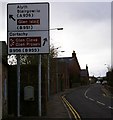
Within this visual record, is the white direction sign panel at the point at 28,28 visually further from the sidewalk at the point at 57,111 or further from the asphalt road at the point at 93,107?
the asphalt road at the point at 93,107

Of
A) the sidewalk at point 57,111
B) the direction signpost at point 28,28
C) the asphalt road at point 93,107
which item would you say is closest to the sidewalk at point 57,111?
the sidewalk at point 57,111

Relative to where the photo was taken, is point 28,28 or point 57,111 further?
point 57,111

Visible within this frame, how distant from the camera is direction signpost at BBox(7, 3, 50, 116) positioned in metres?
22.1

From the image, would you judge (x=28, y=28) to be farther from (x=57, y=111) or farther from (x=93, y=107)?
(x=93, y=107)

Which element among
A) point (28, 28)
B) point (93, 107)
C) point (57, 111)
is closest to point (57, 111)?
point (57, 111)

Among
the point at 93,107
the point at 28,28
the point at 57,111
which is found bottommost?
the point at 93,107

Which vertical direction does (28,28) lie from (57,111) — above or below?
above

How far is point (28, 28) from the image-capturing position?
22.2 meters

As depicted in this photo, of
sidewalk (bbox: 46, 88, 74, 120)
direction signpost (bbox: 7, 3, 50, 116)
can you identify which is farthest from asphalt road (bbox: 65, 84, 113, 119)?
direction signpost (bbox: 7, 3, 50, 116)

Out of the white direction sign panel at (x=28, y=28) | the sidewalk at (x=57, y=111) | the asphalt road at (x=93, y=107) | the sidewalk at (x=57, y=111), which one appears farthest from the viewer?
the asphalt road at (x=93, y=107)

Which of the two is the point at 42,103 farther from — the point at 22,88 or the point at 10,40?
the point at 10,40

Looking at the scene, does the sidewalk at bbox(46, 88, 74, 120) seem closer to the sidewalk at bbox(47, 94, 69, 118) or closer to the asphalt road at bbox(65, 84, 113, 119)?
the sidewalk at bbox(47, 94, 69, 118)

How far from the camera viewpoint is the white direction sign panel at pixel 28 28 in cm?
2209

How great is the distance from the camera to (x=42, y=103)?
2461cm
